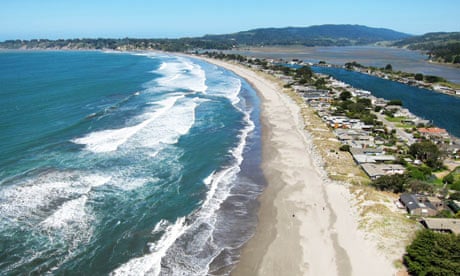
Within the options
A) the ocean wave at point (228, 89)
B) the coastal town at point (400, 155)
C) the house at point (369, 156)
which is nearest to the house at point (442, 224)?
the coastal town at point (400, 155)

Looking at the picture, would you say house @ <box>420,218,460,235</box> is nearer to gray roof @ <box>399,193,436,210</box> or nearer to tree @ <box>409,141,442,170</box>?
gray roof @ <box>399,193,436,210</box>

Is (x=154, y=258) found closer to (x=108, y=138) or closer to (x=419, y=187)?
(x=419, y=187)

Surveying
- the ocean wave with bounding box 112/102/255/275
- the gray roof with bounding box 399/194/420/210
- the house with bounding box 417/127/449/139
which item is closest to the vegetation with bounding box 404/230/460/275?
the gray roof with bounding box 399/194/420/210

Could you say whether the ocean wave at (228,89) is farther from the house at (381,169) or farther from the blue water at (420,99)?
the house at (381,169)

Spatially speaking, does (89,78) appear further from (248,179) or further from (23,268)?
(23,268)

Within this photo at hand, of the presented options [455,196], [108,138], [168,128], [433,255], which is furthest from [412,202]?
[108,138]
